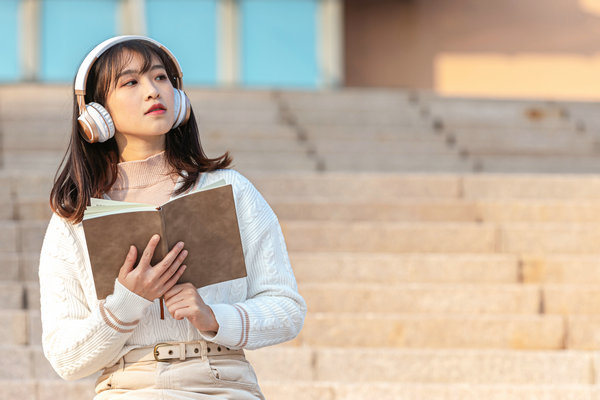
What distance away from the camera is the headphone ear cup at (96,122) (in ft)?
7.88

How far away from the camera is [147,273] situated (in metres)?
2.17

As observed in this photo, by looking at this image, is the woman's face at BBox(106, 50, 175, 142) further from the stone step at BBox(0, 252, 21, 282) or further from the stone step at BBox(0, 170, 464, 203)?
the stone step at BBox(0, 170, 464, 203)

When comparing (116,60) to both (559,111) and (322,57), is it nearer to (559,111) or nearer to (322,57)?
(559,111)

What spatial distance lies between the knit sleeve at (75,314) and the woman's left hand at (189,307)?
0.07 meters

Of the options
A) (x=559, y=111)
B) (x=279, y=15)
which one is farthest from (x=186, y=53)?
Answer: (x=559, y=111)

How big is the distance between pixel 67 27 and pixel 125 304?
1237cm

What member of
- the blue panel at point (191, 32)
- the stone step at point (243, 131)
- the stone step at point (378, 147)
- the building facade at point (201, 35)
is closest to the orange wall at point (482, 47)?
the building facade at point (201, 35)

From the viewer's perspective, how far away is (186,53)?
1426 cm

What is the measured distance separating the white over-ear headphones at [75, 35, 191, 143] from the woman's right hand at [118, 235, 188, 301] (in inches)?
16.4

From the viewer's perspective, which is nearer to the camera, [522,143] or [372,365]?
[372,365]

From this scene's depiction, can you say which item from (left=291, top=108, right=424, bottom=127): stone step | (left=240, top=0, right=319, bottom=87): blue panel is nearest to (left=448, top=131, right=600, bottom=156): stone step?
(left=291, top=108, right=424, bottom=127): stone step

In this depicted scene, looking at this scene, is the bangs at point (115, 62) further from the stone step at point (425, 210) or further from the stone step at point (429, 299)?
the stone step at point (425, 210)

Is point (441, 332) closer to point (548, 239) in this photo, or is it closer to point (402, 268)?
point (402, 268)

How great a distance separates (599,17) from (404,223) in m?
10.6
